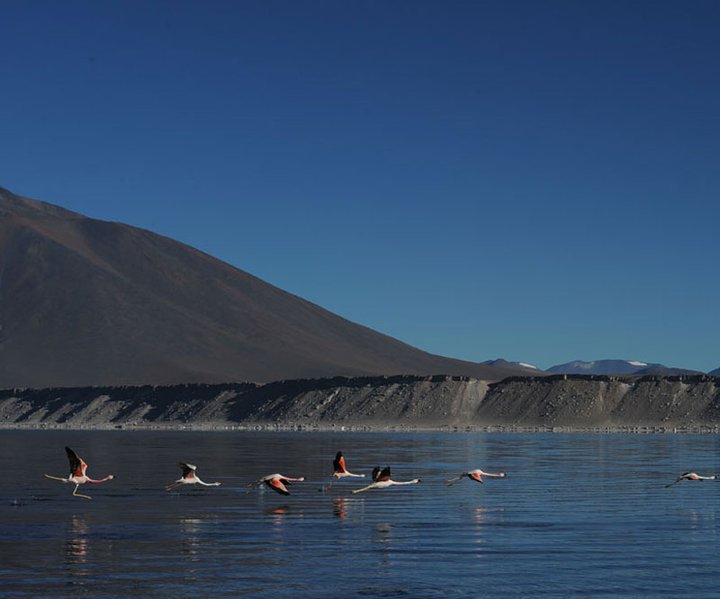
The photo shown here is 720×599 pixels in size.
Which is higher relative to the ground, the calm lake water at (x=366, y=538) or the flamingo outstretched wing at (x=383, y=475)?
the flamingo outstretched wing at (x=383, y=475)

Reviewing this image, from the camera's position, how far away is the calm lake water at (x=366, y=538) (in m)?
26.0

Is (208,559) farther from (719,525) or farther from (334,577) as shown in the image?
(719,525)

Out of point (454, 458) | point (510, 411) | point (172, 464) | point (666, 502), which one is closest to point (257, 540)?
point (666, 502)

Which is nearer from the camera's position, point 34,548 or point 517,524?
point 34,548

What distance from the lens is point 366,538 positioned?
110 feet

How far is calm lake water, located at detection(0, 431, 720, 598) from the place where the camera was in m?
26.0

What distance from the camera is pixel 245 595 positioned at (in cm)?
2469

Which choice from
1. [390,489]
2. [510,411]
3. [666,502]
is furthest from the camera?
[510,411]

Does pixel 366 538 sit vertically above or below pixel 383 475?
below

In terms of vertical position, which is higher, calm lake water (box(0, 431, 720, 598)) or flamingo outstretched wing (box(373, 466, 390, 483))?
flamingo outstretched wing (box(373, 466, 390, 483))

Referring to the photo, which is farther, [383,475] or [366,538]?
[383,475]

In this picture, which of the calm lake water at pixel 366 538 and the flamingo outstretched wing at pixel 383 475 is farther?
the flamingo outstretched wing at pixel 383 475

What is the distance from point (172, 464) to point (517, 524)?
125 feet

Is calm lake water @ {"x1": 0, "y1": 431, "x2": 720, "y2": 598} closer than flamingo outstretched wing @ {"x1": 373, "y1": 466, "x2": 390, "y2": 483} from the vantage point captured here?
Yes
